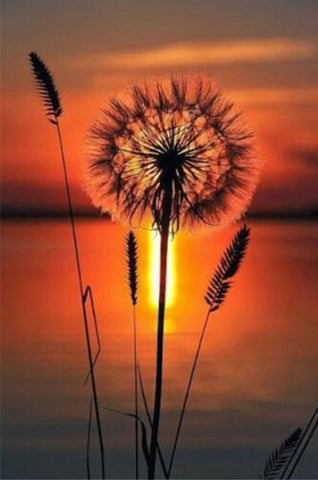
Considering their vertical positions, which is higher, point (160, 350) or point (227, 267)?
point (227, 267)

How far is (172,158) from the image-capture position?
249 inches

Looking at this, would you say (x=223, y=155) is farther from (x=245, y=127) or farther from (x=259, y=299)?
(x=259, y=299)

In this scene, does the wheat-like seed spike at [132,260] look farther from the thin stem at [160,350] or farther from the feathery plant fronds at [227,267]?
the feathery plant fronds at [227,267]

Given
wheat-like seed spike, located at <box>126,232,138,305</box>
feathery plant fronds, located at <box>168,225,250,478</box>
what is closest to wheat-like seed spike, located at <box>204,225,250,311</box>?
feathery plant fronds, located at <box>168,225,250,478</box>

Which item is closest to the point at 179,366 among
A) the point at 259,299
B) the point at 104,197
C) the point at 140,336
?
the point at 140,336

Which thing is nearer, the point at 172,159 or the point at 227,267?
the point at 227,267

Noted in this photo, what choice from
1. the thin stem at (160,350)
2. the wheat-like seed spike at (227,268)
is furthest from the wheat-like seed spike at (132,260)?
the wheat-like seed spike at (227,268)

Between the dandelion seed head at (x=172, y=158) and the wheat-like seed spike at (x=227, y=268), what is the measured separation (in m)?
0.94

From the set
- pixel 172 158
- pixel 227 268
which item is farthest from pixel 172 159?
pixel 227 268

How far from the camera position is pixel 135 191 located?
21.6 ft

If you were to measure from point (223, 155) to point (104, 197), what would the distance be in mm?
575

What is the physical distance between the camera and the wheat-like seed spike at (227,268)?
529 centimetres

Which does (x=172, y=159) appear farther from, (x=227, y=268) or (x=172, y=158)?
(x=227, y=268)

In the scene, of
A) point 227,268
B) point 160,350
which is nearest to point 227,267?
point 227,268
